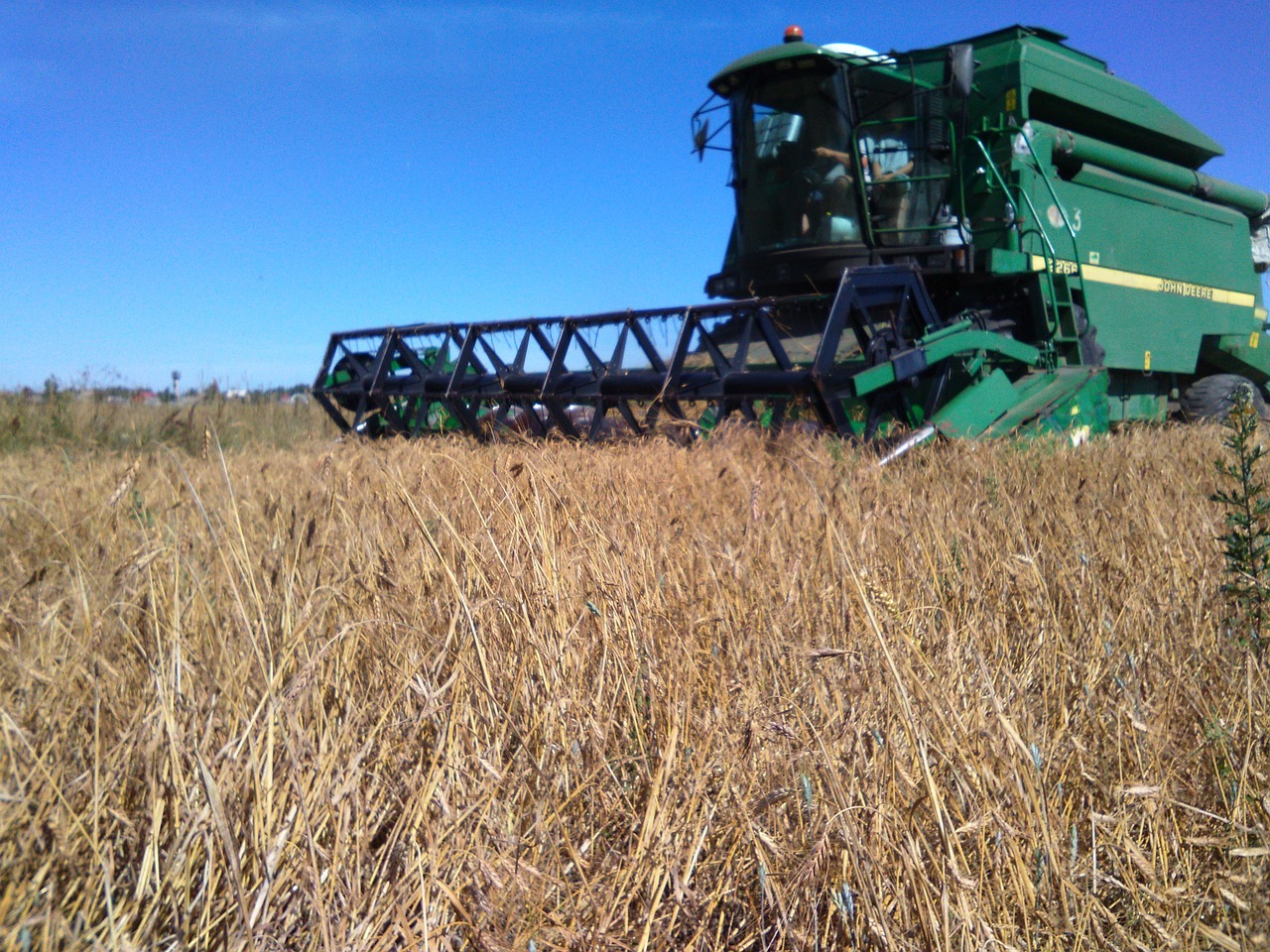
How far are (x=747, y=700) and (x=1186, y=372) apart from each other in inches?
354

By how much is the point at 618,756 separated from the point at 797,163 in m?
6.02

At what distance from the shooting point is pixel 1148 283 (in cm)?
836

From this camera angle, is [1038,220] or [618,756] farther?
[1038,220]

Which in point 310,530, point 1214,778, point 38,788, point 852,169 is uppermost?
point 852,169

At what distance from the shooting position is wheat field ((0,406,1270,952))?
1192 millimetres

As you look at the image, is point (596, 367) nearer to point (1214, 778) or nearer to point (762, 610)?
point (762, 610)

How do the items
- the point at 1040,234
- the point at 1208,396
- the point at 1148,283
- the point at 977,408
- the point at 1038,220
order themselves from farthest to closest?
the point at 1208,396
the point at 1148,283
the point at 1040,234
the point at 1038,220
the point at 977,408

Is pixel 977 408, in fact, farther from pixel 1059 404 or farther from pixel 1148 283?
pixel 1148 283

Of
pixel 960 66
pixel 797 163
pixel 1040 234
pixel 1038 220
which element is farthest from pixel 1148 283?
pixel 960 66

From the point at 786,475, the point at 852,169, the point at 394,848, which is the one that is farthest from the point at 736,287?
the point at 394,848

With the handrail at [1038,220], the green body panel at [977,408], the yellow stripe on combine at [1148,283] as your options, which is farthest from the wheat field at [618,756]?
the yellow stripe on combine at [1148,283]

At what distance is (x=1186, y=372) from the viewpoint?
29.8 feet

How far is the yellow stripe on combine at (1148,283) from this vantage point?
24.0 feet

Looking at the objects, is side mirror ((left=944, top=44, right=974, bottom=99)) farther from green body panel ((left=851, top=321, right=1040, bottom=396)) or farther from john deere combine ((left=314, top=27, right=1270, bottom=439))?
green body panel ((left=851, top=321, right=1040, bottom=396))
